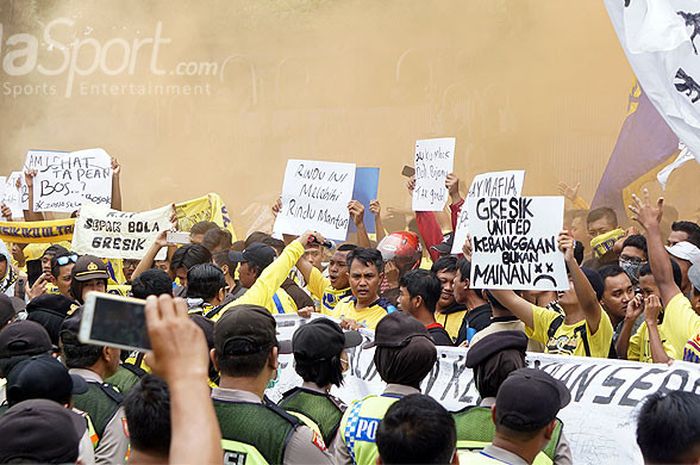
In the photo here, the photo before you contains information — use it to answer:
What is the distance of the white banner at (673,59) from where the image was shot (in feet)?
15.1

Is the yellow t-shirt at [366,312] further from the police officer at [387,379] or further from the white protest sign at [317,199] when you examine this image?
the police officer at [387,379]

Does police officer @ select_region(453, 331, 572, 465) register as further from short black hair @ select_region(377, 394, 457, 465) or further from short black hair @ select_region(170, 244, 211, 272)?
short black hair @ select_region(170, 244, 211, 272)

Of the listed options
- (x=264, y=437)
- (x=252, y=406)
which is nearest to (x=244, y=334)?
(x=252, y=406)

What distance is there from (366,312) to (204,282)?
0.91m

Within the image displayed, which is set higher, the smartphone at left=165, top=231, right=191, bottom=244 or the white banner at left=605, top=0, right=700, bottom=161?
the white banner at left=605, top=0, right=700, bottom=161

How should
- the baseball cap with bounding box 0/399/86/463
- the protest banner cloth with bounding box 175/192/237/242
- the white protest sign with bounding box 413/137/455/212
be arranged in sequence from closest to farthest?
the baseball cap with bounding box 0/399/86/463 < the white protest sign with bounding box 413/137/455/212 < the protest banner cloth with bounding box 175/192/237/242

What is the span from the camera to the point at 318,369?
12.1 ft

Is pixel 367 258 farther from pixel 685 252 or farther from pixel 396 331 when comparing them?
pixel 396 331

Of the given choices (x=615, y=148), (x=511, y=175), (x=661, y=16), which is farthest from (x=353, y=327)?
(x=615, y=148)

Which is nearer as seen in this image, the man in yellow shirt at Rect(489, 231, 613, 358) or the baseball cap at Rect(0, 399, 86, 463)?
the baseball cap at Rect(0, 399, 86, 463)

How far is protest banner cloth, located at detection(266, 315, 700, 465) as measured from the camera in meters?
3.83

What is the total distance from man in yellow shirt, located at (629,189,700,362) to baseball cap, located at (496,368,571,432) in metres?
1.44

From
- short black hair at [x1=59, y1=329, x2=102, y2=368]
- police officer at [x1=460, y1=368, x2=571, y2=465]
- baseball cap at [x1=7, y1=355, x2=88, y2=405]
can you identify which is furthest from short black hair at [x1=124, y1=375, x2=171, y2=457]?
short black hair at [x1=59, y1=329, x2=102, y2=368]

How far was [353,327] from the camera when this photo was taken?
206 inches
